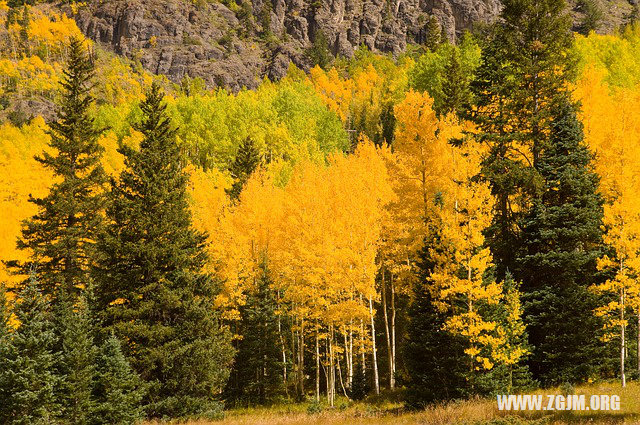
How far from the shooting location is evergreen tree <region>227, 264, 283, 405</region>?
3253 centimetres

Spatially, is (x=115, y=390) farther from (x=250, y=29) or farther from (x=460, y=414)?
(x=250, y=29)

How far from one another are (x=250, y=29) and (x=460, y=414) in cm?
17481

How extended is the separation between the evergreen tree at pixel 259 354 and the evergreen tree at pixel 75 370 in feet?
39.7

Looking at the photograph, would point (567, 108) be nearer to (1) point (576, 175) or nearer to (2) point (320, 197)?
(1) point (576, 175)

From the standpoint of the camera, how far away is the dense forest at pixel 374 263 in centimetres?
2073

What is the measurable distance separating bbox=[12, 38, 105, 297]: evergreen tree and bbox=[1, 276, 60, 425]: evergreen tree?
7.35 m

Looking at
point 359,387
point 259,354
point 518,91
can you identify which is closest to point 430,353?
point 359,387

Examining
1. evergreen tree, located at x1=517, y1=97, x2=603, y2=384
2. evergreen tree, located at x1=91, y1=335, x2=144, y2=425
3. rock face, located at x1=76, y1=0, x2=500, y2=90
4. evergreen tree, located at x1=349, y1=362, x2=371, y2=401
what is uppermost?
rock face, located at x1=76, y1=0, x2=500, y2=90

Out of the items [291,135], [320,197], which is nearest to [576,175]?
[320,197]

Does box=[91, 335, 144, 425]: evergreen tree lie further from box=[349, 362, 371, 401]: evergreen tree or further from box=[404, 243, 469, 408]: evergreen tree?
box=[404, 243, 469, 408]: evergreen tree

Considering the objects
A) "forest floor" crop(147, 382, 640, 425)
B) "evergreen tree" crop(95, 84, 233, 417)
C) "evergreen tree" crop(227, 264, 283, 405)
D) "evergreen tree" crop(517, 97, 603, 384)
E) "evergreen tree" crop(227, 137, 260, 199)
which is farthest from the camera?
"evergreen tree" crop(227, 137, 260, 199)

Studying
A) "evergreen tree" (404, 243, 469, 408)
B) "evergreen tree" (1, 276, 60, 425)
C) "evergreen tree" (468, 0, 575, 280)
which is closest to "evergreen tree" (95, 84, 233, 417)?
"evergreen tree" (1, 276, 60, 425)

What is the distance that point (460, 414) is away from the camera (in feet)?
60.7

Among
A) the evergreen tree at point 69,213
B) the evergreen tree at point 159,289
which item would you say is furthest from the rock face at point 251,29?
the evergreen tree at point 159,289
